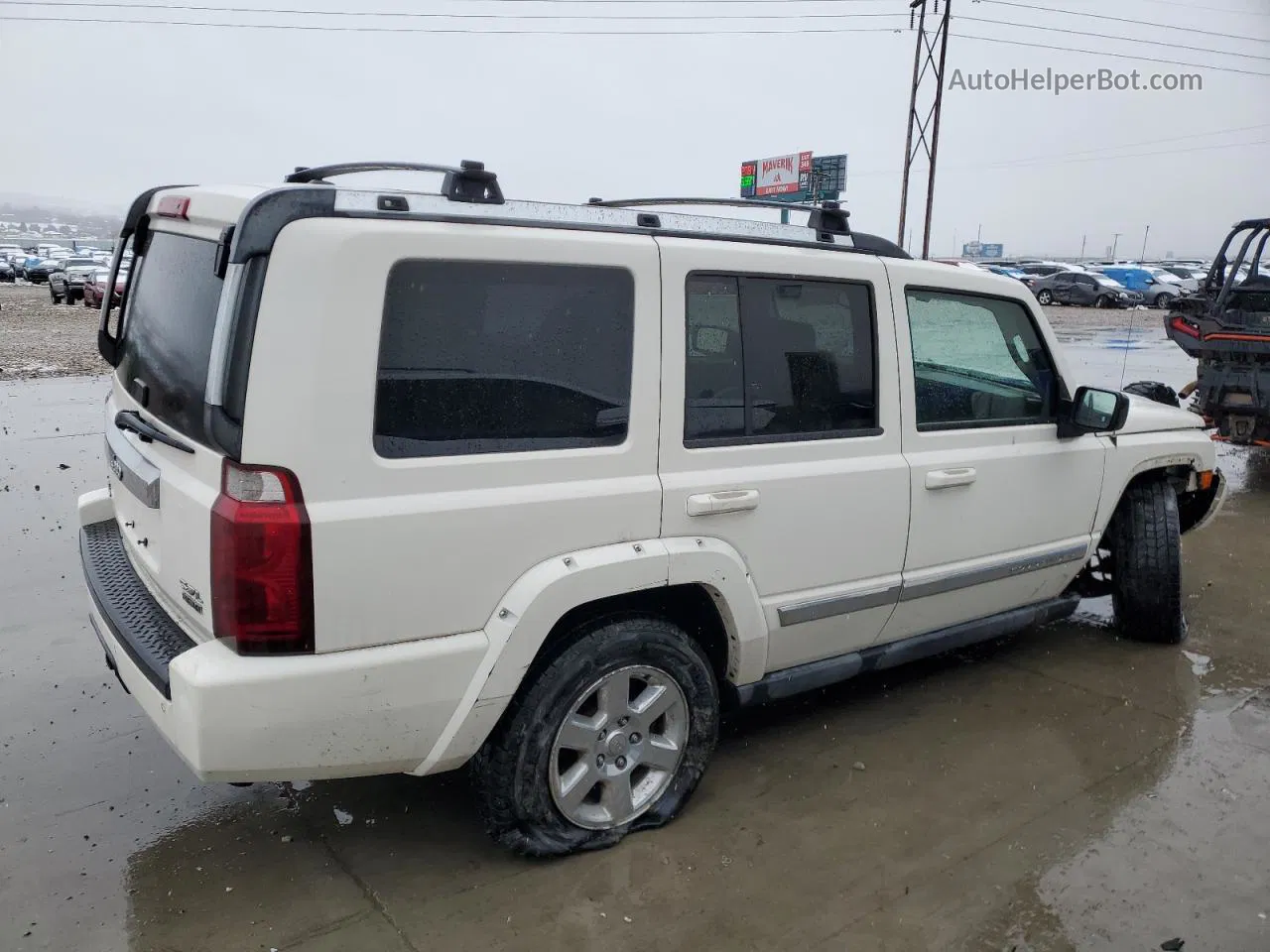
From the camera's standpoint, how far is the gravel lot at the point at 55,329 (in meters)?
14.4

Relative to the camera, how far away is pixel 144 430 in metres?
2.82

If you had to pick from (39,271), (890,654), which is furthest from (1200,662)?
(39,271)

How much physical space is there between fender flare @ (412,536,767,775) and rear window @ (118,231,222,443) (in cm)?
94

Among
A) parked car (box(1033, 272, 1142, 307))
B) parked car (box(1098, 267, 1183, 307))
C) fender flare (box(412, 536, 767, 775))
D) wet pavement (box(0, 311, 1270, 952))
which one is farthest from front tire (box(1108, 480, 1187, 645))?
parked car (box(1098, 267, 1183, 307))

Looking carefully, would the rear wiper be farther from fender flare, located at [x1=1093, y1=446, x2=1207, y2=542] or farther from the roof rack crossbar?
fender flare, located at [x1=1093, y1=446, x2=1207, y2=542]

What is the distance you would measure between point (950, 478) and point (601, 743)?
5.39ft

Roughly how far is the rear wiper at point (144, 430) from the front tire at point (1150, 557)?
4.12 m

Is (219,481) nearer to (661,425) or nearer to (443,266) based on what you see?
(443,266)

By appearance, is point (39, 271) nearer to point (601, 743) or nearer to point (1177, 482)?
point (1177, 482)

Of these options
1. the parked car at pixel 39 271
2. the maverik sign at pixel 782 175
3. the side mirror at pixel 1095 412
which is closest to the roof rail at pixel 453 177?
the side mirror at pixel 1095 412

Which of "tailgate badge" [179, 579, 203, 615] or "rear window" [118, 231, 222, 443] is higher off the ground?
"rear window" [118, 231, 222, 443]

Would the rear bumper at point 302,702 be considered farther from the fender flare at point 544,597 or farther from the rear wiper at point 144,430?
the rear wiper at point 144,430

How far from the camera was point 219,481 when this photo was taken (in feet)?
7.96

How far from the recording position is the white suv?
239 centimetres
